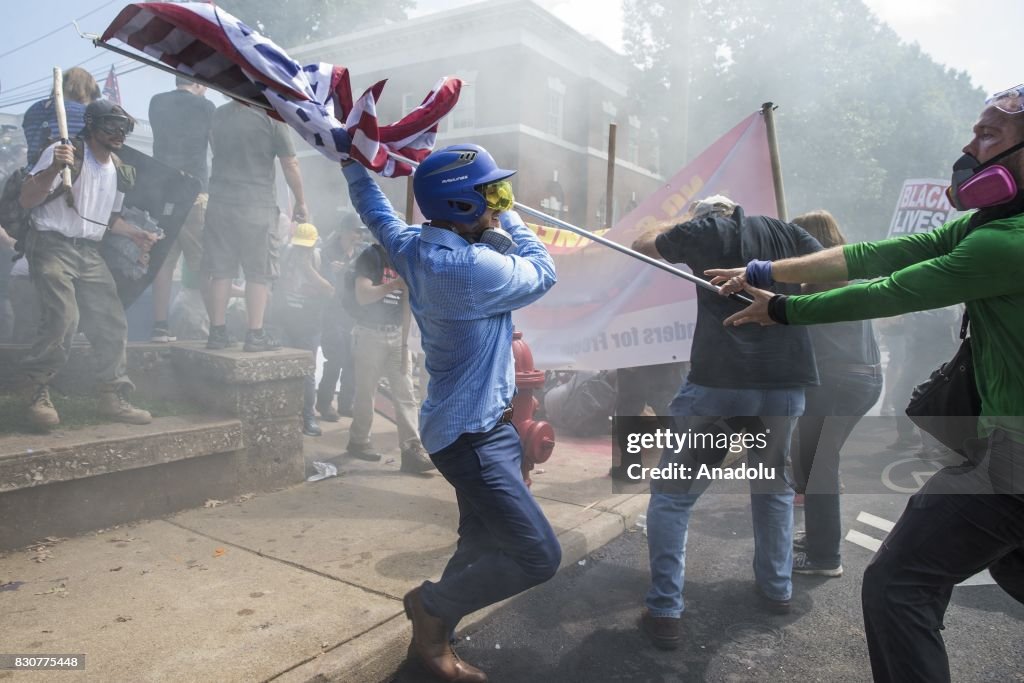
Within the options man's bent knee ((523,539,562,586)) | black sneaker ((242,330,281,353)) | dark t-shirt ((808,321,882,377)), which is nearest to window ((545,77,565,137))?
black sneaker ((242,330,281,353))

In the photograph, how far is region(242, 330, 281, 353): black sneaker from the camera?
4.76 m

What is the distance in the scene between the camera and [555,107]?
22.1 metres

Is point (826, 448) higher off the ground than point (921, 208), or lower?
lower

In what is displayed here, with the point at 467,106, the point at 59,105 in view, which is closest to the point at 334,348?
the point at 59,105

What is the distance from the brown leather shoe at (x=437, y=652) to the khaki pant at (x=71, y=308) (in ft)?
8.44

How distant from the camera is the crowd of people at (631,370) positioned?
6.27 feet

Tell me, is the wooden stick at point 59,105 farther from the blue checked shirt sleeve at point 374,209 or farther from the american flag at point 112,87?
the american flag at point 112,87

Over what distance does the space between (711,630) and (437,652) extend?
126cm

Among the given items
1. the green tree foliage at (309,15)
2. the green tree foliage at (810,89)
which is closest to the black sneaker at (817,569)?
the green tree foliage at (309,15)

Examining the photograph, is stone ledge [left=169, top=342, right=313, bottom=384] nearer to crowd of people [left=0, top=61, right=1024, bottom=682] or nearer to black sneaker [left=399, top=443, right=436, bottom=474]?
crowd of people [left=0, top=61, right=1024, bottom=682]

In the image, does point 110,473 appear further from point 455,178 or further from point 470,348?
point 455,178

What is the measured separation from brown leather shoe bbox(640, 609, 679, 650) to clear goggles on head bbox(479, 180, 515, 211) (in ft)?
5.98

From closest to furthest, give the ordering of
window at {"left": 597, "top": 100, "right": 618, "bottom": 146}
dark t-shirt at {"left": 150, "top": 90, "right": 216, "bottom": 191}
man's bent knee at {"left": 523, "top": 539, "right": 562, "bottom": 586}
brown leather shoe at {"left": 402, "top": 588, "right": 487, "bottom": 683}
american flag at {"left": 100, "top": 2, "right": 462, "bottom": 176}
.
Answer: american flag at {"left": 100, "top": 2, "right": 462, "bottom": 176}, man's bent knee at {"left": 523, "top": 539, "right": 562, "bottom": 586}, brown leather shoe at {"left": 402, "top": 588, "right": 487, "bottom": 683}, dark t-shirt at {"left": 150, "top": 90, "right": 216, "bottom": 191}, window at {"left": 597, "top": 100, "right": 618, "bottom": 146}

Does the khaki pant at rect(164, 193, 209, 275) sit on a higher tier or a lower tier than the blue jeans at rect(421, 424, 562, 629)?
higher
